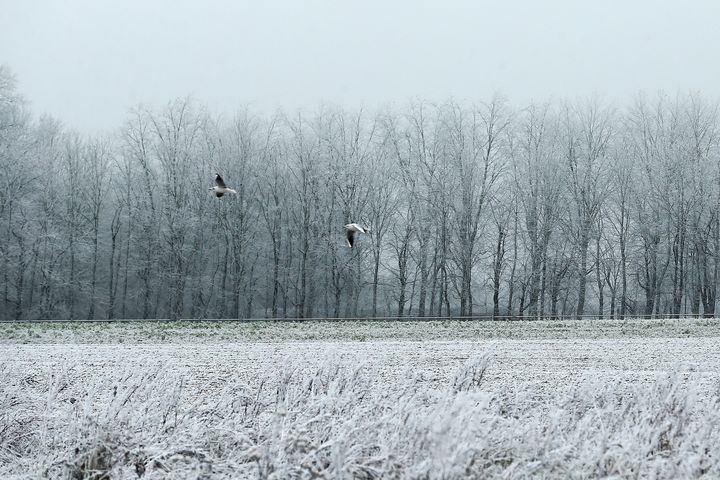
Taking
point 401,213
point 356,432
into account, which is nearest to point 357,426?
point 356,432

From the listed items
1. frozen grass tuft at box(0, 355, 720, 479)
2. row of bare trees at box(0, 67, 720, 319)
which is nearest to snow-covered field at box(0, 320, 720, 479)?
frozen grass tuft at box(0, 355, 720, 479)

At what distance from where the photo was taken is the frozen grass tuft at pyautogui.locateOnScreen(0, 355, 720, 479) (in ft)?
18.7

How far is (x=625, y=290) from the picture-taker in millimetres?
39094

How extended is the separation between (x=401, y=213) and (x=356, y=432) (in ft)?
113

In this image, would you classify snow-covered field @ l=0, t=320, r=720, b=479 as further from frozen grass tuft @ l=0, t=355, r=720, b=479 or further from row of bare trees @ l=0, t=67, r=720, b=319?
row of bare trees @ l=0, t=67, r=720, b=319

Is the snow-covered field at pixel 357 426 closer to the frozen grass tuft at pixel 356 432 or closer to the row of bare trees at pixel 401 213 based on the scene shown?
the frozen grass tuft at pixel 356 432

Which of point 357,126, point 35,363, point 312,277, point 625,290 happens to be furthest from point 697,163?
point 35,363

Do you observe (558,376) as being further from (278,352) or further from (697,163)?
(697,163)

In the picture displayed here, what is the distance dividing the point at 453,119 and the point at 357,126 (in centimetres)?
587

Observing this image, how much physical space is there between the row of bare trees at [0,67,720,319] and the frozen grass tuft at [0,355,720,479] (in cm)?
2933

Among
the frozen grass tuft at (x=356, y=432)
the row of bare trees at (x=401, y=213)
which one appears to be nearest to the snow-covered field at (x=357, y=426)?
the frozen grass tuft at (x=356, y=432)

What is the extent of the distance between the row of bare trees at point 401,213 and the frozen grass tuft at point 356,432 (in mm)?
29326

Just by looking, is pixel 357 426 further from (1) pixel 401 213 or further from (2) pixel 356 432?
(1) pixel 401 213

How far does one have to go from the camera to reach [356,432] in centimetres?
632
